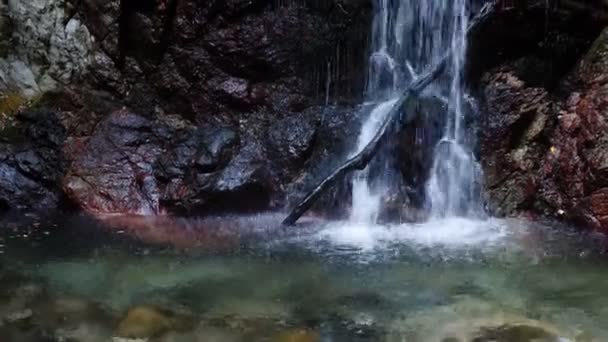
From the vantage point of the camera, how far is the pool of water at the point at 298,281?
14.9ft

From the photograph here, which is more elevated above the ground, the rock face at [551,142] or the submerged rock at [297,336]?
the rock face at [551,142]

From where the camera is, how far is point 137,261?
604 centimetres

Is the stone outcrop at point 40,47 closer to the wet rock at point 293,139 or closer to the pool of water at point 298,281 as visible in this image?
the pool of water at point 298,281

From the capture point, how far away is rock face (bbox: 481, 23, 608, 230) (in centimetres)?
717

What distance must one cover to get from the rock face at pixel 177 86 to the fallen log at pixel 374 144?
0.81 metres

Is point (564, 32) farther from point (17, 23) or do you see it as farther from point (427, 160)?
point (17, 23)

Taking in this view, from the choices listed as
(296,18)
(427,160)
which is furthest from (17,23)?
Answer: (427,160)

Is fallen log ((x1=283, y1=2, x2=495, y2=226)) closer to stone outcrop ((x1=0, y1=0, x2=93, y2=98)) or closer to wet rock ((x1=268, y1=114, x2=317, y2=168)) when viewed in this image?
wet rock ((x1=268, y1=114, x2=317, y2=168))

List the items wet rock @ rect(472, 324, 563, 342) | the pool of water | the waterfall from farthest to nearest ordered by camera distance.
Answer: the waterfall, the pool of water, wet rock @ rect(472, 324, 563, 342)

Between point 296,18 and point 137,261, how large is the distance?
170 inches

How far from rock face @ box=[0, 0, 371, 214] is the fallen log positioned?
805 millimetres

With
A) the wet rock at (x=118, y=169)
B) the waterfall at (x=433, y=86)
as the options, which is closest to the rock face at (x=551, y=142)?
the waterfall at (x=433, y=86)

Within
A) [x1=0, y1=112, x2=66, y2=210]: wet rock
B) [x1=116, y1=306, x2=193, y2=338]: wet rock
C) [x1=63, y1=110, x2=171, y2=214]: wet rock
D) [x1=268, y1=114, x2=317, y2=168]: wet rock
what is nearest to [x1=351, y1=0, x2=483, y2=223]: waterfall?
[x1=268, y1=114, x2=317, y2=168]: wet rock

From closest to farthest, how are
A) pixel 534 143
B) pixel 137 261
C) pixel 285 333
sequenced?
pixel 285 333 < pixel 137 261 < pixel 534 143
